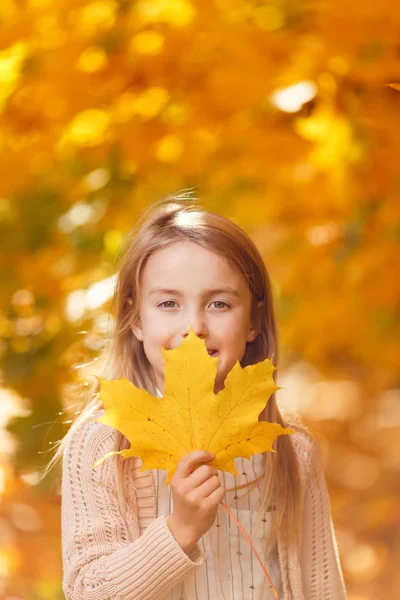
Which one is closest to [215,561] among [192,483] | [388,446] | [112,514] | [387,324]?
[112,514]

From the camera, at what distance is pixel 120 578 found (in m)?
1.22

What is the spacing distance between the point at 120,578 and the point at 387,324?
6.91ft

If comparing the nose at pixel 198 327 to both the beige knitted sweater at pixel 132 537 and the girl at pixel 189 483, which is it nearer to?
the girl at pixel 189 483

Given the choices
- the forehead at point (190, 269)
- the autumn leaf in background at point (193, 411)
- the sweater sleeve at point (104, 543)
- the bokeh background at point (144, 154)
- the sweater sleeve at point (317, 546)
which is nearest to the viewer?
the autumn leaf in background at point (193, 411)

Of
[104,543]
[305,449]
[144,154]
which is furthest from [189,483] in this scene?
[144,154]

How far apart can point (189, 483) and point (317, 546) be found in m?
0.49

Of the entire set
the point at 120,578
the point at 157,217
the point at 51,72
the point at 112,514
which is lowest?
the point at 120,578

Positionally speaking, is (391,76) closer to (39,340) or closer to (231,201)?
(231,201)

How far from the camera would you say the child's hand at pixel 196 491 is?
3.69 ft

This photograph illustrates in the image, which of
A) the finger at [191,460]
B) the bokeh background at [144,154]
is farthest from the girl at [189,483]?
the bokeh background at [144,154]

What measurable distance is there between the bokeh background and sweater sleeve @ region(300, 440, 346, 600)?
2.20ft

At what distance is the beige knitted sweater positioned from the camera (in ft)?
3.98

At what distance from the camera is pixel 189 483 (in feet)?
3.72

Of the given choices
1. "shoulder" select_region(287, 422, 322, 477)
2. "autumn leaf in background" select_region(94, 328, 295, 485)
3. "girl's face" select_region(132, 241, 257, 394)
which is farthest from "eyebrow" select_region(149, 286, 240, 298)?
"shoulder" select_region(287, 422, 322, 477)
